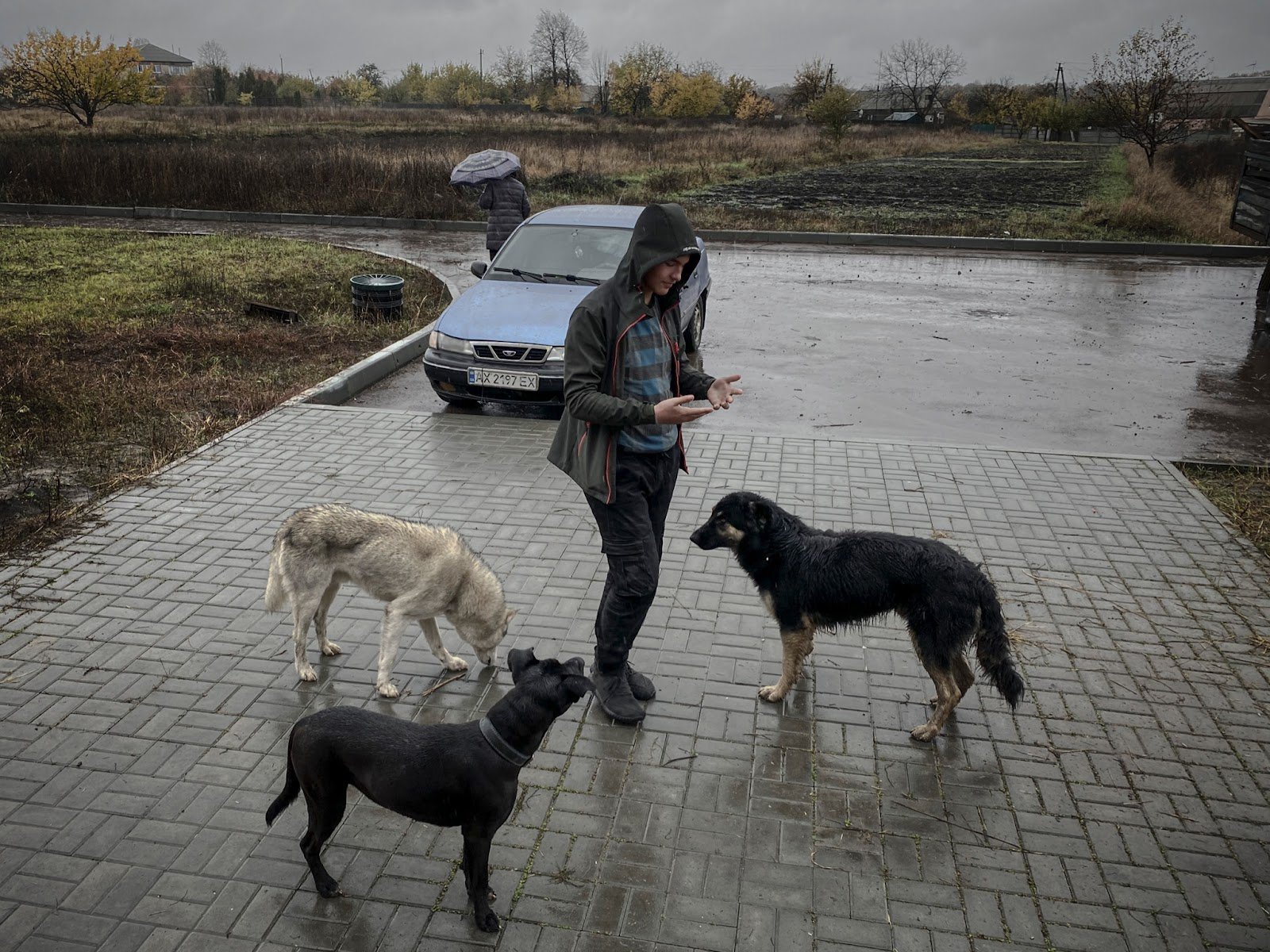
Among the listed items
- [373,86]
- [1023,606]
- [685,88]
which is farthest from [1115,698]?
[373,86]

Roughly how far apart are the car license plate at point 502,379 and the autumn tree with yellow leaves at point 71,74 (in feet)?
149

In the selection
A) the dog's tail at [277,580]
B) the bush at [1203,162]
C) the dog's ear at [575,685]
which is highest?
the bush at [1203,162]

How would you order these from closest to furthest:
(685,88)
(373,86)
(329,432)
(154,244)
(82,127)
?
(329,432) < (154,244) < (82,127) < (685,88) < (373,86)

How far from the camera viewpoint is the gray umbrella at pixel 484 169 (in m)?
13.4

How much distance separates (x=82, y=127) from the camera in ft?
144

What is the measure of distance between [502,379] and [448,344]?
0.72 meters

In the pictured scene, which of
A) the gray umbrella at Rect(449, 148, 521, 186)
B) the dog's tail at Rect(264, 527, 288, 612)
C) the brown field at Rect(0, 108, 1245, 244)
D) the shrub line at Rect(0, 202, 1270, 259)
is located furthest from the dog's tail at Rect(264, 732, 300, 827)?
the brown field at Rect(0, 108, 1245, 244)

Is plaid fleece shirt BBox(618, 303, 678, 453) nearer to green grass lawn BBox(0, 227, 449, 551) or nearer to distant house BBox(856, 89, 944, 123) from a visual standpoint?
green grass lawn BBox(0, 227, 449, 551)

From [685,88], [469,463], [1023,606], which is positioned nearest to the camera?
[1023,606]

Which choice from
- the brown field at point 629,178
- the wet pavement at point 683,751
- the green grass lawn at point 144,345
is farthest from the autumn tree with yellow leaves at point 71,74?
the wet pavement at point 683,751

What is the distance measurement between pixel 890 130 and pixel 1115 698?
235 feet

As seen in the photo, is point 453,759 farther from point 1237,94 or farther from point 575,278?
point 1237,94

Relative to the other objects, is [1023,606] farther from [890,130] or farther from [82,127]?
[890,130]

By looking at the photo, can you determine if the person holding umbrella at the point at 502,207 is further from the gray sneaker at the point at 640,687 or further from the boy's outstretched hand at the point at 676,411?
the boy's outstretched hand at the point at 676,411
